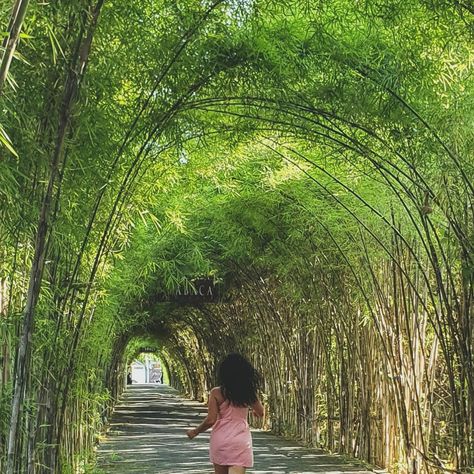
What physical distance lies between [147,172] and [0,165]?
10.3 feet

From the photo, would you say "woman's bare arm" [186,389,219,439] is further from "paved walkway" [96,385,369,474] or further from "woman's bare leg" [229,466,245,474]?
"paved walkway" [96,385,369,474]

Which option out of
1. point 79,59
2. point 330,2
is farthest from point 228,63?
point 79,59

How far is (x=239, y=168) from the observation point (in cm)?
838

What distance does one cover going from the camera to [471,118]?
5188 mm

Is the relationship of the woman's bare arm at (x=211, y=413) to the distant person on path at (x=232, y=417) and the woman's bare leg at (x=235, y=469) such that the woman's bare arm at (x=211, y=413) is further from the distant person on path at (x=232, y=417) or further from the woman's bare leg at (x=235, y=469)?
the woman's bare leg at (x=235, y=469)

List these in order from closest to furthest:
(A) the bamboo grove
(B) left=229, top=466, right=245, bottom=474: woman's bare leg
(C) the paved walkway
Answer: (A) the bamboo grove < (B) left=229, top=466, right=245, bottom=474: woman's bare leg < (C) the paved walkway

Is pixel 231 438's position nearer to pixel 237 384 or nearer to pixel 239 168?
pixel 237 384

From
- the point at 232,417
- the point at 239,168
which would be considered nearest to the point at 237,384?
the point at 232,417

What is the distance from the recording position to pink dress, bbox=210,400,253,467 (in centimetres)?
408

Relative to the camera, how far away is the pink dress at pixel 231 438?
408cm

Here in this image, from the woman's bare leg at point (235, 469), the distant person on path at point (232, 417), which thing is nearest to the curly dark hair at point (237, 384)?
the distant person on path at point (232, 417)

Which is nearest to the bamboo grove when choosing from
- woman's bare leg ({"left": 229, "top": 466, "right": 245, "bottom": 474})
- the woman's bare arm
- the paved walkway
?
the paved walkway

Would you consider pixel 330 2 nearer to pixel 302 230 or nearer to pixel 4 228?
pixel 4 228

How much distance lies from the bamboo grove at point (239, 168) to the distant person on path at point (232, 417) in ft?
2.91
